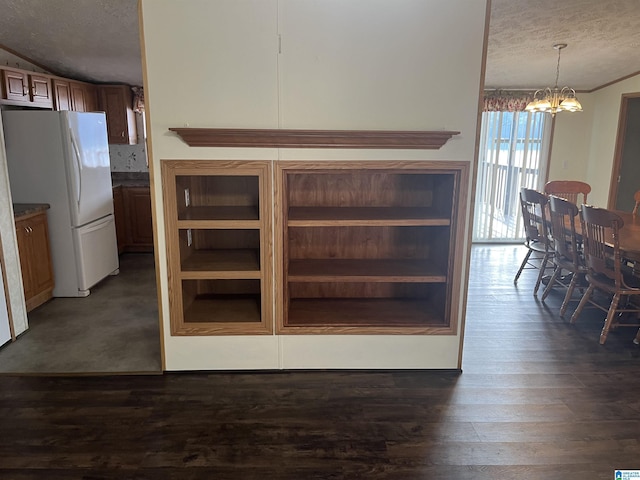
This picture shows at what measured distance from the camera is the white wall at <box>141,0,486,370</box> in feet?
8.34

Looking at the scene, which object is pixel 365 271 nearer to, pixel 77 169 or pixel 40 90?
pixel 77 169

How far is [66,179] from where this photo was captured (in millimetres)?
4160

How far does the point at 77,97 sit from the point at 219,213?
11.8 ft

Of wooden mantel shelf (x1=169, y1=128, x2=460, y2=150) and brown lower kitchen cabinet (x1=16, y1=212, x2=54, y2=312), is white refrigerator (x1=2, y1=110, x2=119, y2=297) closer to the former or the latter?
brown lower kitchen cabinet (x1=16, y1=212, x2=54, y2=312)

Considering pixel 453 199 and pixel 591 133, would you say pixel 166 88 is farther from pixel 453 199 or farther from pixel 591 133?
pixel 591 133

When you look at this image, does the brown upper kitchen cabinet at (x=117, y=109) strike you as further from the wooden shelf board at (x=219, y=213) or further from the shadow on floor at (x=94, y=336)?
the wooden shelf board at (x=219, y=213)

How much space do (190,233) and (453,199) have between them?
5.83ft

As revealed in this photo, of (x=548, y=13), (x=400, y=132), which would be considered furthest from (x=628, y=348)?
(x=548, y=13)

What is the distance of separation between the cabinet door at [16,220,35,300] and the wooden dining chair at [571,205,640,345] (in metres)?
4.56

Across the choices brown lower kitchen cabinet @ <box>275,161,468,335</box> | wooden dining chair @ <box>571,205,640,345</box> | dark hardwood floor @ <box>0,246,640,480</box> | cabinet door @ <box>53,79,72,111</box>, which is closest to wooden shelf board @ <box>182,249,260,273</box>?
brown lower kitchen cabinet @ <box>275,161,468,335</box>

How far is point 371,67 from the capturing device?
264 centimetres

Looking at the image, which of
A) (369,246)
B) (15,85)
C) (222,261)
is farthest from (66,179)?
(369,246)

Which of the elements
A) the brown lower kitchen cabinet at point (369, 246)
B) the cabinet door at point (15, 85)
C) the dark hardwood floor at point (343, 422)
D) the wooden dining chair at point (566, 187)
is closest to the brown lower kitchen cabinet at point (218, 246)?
the brown lower kitchen cabinet at point (369, 246)

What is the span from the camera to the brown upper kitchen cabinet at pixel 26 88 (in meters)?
4.33
